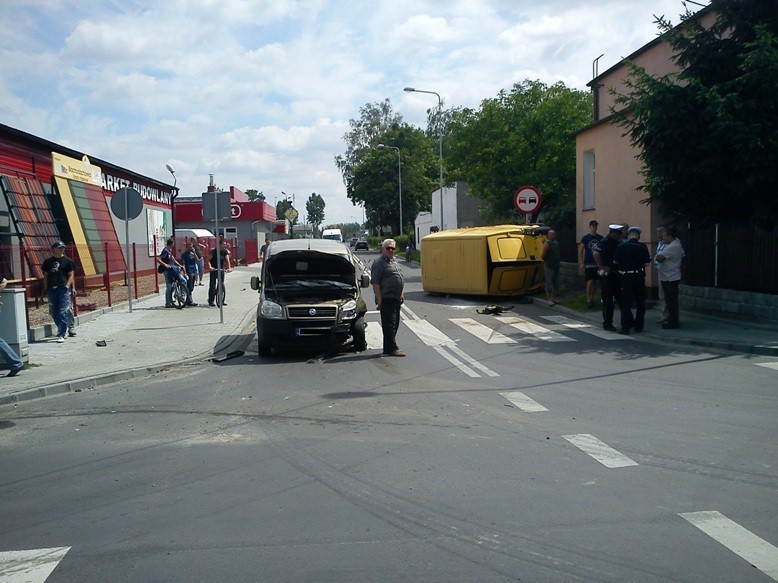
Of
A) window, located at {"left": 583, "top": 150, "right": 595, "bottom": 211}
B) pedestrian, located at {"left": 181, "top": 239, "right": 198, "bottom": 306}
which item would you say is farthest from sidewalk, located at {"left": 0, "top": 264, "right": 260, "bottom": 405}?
window, located at {"left": 583, "top": 150, "right": 595, "bottom": 211}

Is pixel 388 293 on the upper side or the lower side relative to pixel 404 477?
upper

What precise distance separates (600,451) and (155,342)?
9.46 m

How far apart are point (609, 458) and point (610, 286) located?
8.64 metres

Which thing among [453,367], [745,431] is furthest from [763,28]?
[745,431]

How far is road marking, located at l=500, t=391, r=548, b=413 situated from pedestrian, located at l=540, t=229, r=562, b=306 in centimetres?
956

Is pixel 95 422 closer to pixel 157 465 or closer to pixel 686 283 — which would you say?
pixel 157 465

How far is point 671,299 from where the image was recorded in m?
13.7

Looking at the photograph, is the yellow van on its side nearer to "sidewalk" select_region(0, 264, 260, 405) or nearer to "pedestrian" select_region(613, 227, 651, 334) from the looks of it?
"sidewalk" select_region(0, 264, 260, 405)

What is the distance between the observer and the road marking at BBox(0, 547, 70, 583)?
421cm

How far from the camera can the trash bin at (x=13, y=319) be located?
10.9 metres

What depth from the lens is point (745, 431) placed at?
22.6ft

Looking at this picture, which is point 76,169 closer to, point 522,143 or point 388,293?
point 388,293

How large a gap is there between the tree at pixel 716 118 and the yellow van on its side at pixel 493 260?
527 centimetres

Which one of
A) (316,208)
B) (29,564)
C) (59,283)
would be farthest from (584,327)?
(316,208)
